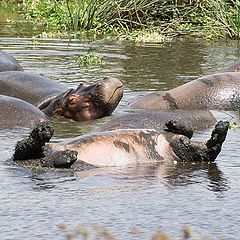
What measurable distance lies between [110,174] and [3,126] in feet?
7.19

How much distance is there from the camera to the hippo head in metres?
8.45

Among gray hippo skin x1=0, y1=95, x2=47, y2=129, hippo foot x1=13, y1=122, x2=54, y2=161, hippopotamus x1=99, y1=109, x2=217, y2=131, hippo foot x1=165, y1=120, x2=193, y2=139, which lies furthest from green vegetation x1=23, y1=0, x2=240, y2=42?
hippo foot x1=13, y1=122, x2=54, y2=161

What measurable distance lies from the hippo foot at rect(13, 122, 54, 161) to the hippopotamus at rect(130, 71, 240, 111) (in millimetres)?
3215

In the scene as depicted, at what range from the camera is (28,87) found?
9.46 m

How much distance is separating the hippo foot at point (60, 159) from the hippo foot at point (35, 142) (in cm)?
6

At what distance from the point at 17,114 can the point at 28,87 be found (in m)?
1.41

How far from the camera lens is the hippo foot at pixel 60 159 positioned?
5.89m

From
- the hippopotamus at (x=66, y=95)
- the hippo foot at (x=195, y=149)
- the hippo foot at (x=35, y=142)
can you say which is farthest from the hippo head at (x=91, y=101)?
the hippo foot at (x=35, y=142)

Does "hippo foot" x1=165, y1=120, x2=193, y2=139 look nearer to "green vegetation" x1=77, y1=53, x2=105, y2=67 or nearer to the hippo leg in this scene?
the hippo leg

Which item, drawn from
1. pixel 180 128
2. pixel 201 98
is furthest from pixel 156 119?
pixel 201 98

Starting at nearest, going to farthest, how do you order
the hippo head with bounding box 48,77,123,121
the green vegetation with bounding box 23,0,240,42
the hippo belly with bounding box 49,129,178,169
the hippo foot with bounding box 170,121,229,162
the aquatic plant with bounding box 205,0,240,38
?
the hippo belly with bounding box 49,129,178,169
the hippo foot with bounding box 170,121,229,162
the hippo head with bounding box 48,77,123,121
the aquatic plant with bounding box 205,0,240,38
the green vegetation with bounding box 23,0,240,42

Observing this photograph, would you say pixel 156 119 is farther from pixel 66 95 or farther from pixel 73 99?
pixel 66 95

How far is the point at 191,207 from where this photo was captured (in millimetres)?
5309

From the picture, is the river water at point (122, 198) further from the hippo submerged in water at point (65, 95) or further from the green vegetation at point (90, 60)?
the green vegetation at point (90, 60)
